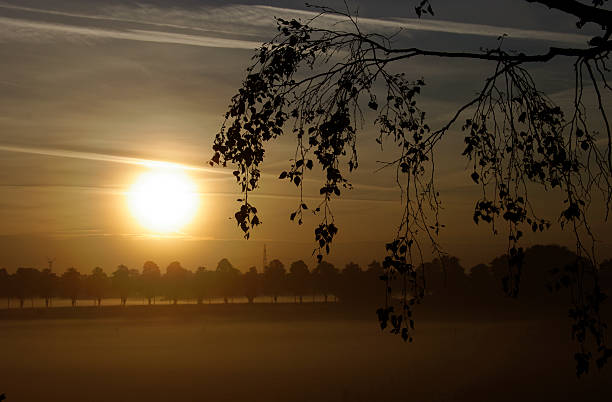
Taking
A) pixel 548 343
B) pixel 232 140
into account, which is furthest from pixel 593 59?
pixel 548 343

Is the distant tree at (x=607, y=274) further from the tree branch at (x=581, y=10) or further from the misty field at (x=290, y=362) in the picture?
the tree branch at (x=581, y=10)

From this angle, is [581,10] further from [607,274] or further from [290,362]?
[607,274]

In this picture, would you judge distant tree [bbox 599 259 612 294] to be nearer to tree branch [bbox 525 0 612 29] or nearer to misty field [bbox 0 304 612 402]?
misty field [bbox 0 304 612 402]

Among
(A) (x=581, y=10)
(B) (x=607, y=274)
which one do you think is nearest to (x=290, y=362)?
(A) (x=581, y=10)

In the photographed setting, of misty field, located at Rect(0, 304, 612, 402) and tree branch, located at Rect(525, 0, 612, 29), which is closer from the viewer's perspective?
tree branch, located at Rect(525, 0, 612, 29)

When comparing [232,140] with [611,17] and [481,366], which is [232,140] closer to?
[611,17]

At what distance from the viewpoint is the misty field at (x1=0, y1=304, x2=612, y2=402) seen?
201ft

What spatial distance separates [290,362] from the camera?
270 ft

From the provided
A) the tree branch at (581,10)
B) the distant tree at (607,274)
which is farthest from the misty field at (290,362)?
the tree branch at (581,10)

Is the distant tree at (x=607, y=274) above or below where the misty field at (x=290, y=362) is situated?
above

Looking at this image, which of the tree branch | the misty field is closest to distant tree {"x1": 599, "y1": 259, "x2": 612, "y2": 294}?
the misty field

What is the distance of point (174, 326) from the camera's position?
133625mm

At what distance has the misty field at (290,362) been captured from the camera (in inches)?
2416

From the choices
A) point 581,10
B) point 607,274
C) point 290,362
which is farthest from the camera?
point 607,274
